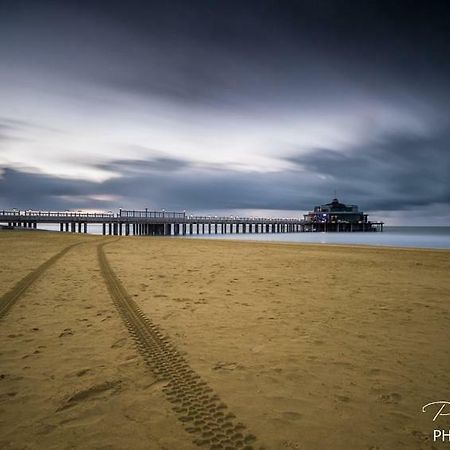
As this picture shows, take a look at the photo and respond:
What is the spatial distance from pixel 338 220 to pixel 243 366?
144809 mm

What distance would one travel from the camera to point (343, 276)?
34.0 feet

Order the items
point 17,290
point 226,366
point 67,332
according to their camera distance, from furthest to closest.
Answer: point 17,290 < point 67,332 < point 226,366

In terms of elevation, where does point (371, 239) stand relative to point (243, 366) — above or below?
below

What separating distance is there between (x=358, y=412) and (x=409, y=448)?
50cm

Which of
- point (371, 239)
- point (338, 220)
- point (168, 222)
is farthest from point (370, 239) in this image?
point (338, 220)

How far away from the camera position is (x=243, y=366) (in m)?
3.79

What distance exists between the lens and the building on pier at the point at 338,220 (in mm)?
130500

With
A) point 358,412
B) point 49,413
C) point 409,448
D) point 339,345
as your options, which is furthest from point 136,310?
point 409,448

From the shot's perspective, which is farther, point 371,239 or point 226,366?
point 371,239

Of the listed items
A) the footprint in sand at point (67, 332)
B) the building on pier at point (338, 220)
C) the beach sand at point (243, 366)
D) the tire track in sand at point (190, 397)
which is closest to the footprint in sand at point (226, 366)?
the beach sand at point (243, 366)

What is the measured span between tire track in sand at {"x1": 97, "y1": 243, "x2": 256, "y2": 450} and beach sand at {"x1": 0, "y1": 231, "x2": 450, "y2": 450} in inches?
3.1

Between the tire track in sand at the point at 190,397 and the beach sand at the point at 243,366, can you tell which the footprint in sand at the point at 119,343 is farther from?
the tire track in sand at the point at 190,397

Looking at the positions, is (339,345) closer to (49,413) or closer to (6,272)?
(49,413)

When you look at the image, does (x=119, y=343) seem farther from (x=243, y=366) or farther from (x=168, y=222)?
(x=168, y=222)
